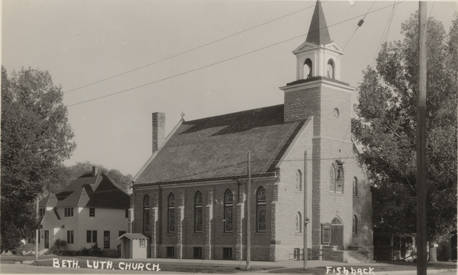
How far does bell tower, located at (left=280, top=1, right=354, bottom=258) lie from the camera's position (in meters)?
53.9

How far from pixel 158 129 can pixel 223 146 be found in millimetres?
12736

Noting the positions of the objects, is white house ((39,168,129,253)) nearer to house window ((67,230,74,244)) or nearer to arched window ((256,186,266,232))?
house window ((67,230,74,244))

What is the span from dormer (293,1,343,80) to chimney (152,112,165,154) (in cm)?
2001

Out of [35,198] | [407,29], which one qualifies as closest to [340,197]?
[407,29]

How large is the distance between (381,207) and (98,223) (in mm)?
37002

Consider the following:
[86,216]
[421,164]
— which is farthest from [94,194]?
[421,164]

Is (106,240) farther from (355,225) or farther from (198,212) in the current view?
(355,225)

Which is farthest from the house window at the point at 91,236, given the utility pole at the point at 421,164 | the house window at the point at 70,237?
the utility pole at the point at 421,164

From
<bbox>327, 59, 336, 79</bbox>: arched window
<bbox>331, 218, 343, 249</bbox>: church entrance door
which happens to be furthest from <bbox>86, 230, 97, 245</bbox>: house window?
<bbox>327, 59, 336, 79</bbox>: arched window

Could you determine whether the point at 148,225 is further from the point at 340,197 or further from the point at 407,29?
the point at 407,29

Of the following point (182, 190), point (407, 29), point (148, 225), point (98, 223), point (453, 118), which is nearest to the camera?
point (453, 118)

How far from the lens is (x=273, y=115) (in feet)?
196

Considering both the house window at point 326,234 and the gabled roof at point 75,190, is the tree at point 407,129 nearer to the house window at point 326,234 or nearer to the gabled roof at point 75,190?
the house window at point 326,234

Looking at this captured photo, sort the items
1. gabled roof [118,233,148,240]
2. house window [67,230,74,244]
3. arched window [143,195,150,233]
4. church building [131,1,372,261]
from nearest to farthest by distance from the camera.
Answer: church building [131,1,372,261] → gabled roof [118,233,148,240] → arched window [143,195,150,233] → house window [67,230,74,244]
